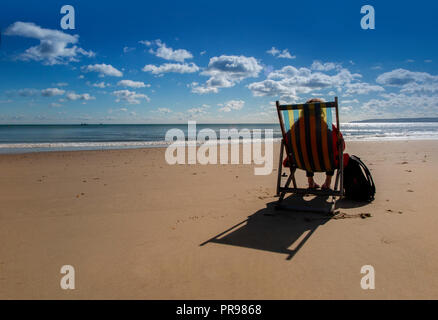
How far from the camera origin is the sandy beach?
2.21 meters

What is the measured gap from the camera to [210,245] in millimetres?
2947

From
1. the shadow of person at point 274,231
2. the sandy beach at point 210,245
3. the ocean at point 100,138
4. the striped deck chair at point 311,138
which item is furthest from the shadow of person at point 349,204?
the ocean at point 100,138

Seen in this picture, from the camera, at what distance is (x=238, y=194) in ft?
16.6

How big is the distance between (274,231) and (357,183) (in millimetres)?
1886

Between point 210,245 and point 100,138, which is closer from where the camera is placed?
point 210,245

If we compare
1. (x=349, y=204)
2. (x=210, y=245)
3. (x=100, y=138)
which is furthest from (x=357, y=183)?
(x=100, y=138)

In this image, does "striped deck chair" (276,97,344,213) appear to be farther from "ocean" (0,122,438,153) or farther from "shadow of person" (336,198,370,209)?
"ocean" (0,122,438,153)

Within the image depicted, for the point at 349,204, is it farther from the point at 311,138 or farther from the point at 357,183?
the point at 311,138

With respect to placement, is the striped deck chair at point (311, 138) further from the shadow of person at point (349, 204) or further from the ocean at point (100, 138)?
the ocean at point (100, 138)

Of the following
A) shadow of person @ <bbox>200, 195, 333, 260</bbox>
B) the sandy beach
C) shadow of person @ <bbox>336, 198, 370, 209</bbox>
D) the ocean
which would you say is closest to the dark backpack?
shadow of person @ <bbox>336, 198, 370, 209</bbox>

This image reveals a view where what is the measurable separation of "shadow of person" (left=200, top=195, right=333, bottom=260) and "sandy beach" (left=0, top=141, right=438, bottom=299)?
1 cm

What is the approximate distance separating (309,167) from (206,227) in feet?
5.71
